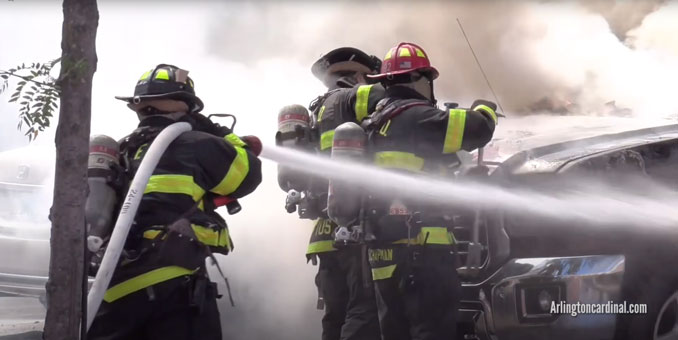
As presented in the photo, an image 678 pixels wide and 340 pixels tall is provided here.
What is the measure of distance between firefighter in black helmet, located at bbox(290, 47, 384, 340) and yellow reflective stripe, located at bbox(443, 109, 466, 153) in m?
0.70

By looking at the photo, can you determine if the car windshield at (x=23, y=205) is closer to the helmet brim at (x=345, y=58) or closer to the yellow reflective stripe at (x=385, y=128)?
the helmet brim at (x=345, y=58)

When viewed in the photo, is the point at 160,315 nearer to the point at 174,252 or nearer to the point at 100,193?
the point at 174,252

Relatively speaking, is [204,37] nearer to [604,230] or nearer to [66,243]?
[604,230]

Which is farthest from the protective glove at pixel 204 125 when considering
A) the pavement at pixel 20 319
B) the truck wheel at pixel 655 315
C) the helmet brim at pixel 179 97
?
the pavement at pixel 20 319

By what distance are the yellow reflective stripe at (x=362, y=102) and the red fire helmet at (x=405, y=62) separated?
0.30 metres

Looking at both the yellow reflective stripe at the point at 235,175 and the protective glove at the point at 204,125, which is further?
the protective glove at the point at 204,125

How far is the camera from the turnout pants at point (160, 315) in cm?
386

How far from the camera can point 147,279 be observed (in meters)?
3.85

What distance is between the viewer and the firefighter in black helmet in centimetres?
538

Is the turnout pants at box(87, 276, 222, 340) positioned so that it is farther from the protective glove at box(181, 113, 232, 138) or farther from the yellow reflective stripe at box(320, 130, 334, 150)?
the yellow reflective stripe at box(320, 130, 334, 150)

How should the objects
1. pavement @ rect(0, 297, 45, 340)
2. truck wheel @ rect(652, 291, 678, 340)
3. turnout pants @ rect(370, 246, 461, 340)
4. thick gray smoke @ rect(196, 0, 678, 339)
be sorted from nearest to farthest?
turnout pants @ rect(370, 246, 461, 340) < truck wheel @ rect(652, 291, 678, 340) < pavement @ rect(0, 297, 45, 340) < thick gray smoke @ rect(196, 0, 678, 339)

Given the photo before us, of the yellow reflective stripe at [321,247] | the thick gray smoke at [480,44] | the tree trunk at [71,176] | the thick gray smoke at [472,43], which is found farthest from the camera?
the thick gray smoke at [472,43]

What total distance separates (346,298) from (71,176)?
264 centimetres

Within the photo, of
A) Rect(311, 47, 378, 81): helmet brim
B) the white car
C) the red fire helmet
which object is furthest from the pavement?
the red fire helmet
